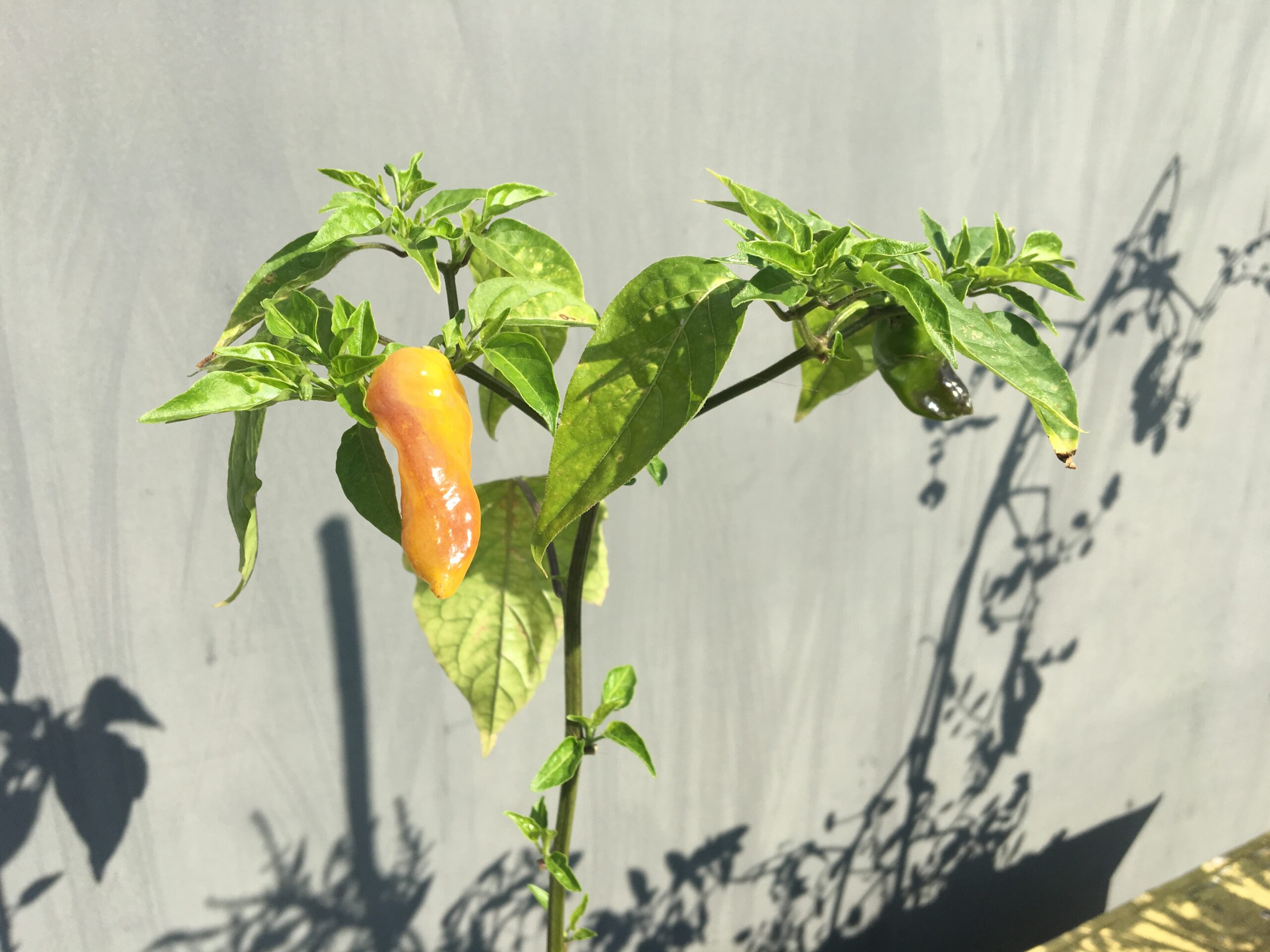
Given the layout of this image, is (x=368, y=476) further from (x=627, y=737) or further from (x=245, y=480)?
(x=627, y=737)

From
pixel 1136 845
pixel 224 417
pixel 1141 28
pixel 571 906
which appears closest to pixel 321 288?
pixel 224 417

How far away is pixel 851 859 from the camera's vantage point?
1.57 meters

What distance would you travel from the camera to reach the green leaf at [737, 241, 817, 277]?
0.42 meters

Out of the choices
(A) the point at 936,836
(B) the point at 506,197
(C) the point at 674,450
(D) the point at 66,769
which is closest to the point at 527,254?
(B) the point at 506,197

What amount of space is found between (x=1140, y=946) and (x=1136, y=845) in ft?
2.15

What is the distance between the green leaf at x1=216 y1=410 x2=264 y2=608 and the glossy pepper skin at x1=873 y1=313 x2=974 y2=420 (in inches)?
14.1

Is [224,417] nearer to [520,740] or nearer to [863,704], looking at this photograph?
[520,740]

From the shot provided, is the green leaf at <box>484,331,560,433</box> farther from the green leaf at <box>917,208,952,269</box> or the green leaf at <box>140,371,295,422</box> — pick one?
the green leaf at <box>917,208,952,269</box>

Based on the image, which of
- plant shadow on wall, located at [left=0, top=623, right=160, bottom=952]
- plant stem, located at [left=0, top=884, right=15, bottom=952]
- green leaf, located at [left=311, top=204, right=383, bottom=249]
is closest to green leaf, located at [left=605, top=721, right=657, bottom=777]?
green leaf, located at [left=311, top=204, right=383, bottom=249]

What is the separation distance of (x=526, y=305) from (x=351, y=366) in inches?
4.3

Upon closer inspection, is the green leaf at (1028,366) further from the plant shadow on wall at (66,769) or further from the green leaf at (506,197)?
the plant shadow on wall at (66,769)

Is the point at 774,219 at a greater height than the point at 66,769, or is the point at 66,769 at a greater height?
the point at 774,219

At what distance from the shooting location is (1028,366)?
0.41 m

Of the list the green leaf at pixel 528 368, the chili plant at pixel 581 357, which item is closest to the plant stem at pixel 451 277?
the chili plant at pixel 581 357
